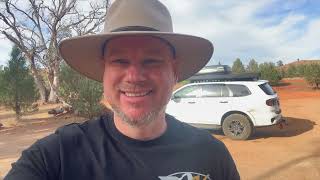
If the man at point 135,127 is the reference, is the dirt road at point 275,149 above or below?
below

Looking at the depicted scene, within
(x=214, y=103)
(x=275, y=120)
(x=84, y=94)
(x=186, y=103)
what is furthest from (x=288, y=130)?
→ (x=84, y=94)

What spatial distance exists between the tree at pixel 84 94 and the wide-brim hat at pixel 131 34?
14374 millimetres

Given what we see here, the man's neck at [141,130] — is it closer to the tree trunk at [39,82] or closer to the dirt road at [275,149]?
the dirt road at [275,149]

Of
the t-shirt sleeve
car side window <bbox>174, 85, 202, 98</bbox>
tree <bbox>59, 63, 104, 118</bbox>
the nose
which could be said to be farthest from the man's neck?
tree <bbox>59, 63, 104, 118</bbox>

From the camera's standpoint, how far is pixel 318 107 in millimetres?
17016

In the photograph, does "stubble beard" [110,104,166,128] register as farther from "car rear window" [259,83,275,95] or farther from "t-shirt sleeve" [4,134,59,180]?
"car rear window" [259,83,275,95]

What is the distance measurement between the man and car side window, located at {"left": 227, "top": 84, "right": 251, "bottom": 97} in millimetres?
9461

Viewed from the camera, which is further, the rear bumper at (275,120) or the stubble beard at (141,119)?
the rear bumper at (275,120)

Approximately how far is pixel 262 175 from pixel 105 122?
581 centimetres

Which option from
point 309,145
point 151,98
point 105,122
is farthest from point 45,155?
point 309,145

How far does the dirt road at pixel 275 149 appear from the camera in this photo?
7357mm

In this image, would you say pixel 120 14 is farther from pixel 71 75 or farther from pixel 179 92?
pixel 71 75

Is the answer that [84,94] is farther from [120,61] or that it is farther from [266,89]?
[120,61]

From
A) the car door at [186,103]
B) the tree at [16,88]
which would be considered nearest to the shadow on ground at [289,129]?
the car door at [186,103]
